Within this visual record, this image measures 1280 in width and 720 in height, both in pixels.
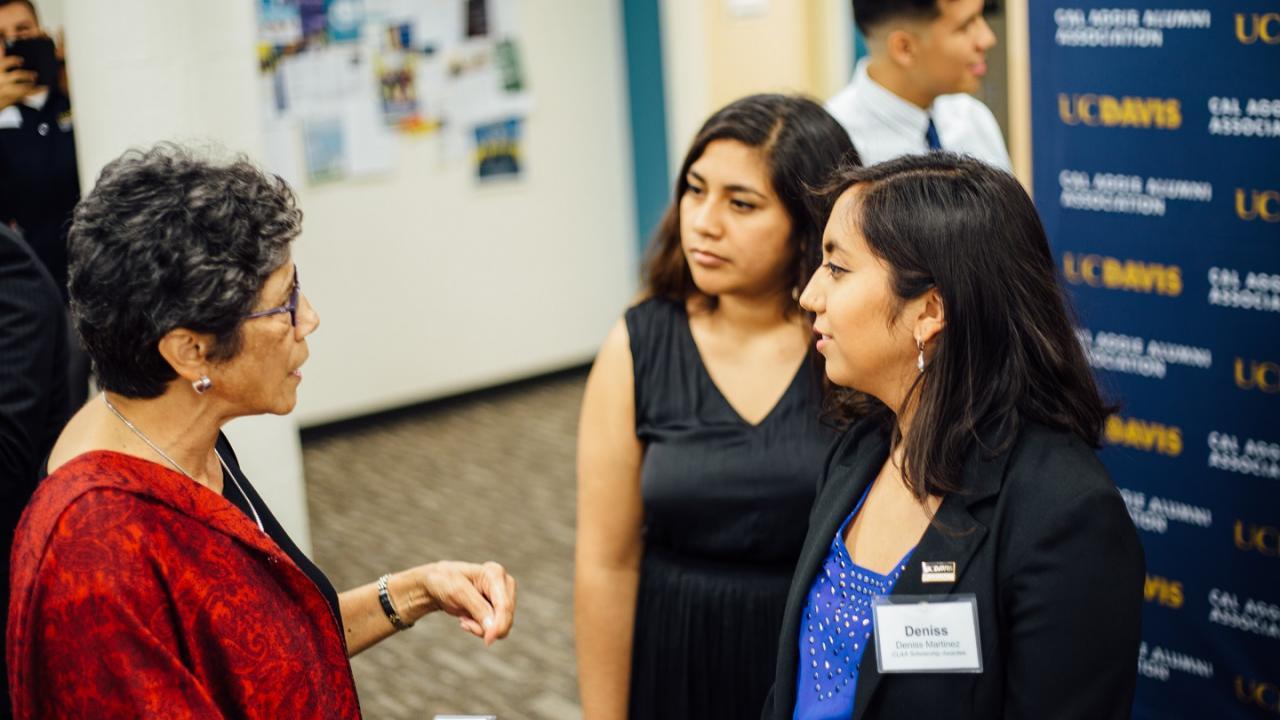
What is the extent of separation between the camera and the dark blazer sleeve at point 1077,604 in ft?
4.58

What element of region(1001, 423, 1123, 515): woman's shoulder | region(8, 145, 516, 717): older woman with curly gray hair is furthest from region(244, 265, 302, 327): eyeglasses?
region(1001, 423, 1123, 515): woman's shoulder

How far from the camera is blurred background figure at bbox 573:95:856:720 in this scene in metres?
2.10

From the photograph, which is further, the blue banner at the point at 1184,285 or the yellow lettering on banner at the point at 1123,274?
A: the yellow lettering on banner at the point at 1123,274

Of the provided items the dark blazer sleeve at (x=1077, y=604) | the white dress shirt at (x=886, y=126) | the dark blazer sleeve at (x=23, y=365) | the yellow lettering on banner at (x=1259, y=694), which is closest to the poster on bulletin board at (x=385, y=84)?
the white dress shirt at (x=886, y=126)

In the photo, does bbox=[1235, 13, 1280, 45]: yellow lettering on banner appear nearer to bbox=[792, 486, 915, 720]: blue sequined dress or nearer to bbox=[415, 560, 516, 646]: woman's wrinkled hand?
bbox=[792, 486, 915, 720]: blue sequined dress

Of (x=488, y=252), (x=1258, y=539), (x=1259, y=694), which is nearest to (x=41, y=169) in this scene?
(x=1258, y=539)

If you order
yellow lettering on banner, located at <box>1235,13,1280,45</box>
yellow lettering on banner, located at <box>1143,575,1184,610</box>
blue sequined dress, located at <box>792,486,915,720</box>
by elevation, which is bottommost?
yellow lettering on banner, located at <box>1143,575,1184,610</box>

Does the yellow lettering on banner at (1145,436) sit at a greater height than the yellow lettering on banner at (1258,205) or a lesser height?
lesser

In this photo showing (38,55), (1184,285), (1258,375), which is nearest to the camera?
(1258,375)

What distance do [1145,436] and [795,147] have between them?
1270 millimetres

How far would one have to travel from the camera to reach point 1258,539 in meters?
2.64

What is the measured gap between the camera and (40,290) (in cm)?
210

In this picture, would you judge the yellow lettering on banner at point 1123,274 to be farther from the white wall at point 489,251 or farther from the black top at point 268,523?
the white wall at point 489,251

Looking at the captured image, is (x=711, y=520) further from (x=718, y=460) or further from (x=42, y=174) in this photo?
(x=42, y=174)
